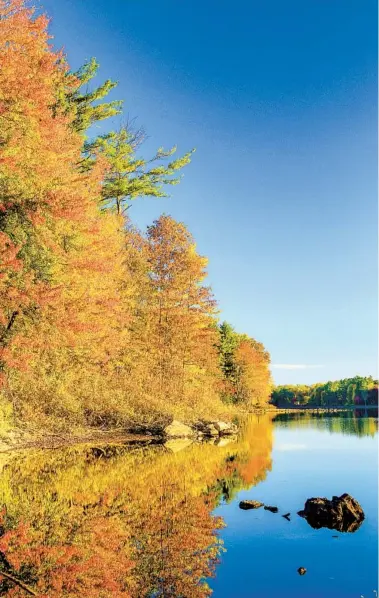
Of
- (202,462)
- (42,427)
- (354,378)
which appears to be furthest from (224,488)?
(354,378)

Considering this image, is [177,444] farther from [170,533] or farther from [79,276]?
[170,533]

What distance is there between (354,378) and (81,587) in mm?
156511

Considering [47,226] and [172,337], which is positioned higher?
[47,226]

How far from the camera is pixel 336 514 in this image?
8.66 meters

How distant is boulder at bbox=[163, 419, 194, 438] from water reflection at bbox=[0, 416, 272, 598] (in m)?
7.95

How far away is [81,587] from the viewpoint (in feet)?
18.4

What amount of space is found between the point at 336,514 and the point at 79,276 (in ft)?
44.8

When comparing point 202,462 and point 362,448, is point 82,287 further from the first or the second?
point 362,448

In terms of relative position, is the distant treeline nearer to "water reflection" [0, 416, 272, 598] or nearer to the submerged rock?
the submerged rock

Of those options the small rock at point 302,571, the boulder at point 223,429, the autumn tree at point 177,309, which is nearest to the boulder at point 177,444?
the boulder at point 223,429

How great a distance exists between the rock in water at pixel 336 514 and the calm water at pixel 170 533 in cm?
21

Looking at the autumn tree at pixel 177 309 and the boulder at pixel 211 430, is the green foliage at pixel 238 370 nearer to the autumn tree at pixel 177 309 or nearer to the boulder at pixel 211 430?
the autumn tree at pixel 177 309

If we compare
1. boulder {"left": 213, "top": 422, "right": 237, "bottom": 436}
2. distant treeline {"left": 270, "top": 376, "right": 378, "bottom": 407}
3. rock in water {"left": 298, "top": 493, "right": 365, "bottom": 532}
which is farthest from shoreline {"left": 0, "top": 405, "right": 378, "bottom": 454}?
distant treeline {"left": 270, "top": 376, "right": 378, "bottom": 407}

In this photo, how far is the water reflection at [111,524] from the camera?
18.7ft
